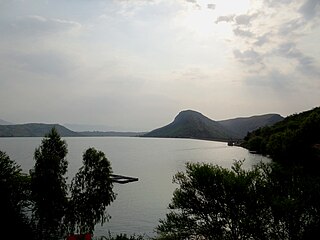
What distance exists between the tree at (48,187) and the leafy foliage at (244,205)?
9.75 metres

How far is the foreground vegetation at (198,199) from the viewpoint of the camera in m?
26.8

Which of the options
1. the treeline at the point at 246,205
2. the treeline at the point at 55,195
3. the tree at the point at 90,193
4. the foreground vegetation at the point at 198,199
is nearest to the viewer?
the treeline at the point at 246,205

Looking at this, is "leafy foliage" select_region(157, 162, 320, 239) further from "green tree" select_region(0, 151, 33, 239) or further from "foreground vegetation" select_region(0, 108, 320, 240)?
"green tree" select_region(0, 151, 33, 239)

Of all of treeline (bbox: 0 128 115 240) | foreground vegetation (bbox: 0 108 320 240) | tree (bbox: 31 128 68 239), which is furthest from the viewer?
treeline (bbox: 0 128 115 240)

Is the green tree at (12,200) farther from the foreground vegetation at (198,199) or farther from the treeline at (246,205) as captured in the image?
the treeline at (246,205)

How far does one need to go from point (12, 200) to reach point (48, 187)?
280 inches

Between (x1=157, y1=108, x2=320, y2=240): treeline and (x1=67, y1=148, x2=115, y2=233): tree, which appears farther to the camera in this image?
(x1=67, y1=148, x2=115, y2=233): tree

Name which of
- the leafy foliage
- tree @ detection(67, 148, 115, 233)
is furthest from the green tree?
the leafy foliage

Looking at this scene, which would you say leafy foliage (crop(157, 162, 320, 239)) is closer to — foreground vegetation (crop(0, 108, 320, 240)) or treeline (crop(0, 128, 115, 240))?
foreground vegetation (crop(0, 108, 320, 240))

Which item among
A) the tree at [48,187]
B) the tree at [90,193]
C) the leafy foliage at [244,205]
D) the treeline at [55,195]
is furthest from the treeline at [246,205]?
the tree at [48,187]

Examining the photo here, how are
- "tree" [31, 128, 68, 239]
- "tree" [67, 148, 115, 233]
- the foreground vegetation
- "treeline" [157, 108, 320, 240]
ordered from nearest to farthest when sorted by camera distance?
"treeline" [157, 108, 320, 240], the foreground vegetation, "tree" [31, 128, 68, 239], "tree" [67, 148, 115, 233]

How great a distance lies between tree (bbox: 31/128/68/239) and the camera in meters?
31.6

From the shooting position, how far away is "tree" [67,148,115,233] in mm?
33375

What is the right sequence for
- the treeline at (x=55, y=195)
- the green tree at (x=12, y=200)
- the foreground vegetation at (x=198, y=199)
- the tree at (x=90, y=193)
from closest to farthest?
the foreground vegetation at (x=198, y=199) → the treeline at (x=55, y=195) → the green tree at (x=12, y=200) → the tree at (x=90, y=193)
